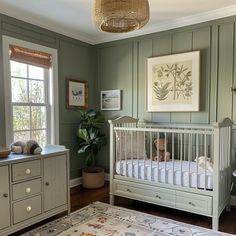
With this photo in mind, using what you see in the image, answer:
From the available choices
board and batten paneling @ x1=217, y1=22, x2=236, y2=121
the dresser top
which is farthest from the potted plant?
board and batten paneling @ x1=217, y1=22, x2=236, y2=121

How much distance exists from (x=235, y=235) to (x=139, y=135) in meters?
1.51

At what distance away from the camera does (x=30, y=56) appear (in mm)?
3059

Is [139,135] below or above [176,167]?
above

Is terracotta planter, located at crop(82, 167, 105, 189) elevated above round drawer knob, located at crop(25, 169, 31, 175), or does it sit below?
below

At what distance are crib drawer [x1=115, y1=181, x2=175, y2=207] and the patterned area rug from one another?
0.17 m

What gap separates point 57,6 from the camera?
274 cm

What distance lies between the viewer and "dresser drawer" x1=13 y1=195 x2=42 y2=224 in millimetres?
2186

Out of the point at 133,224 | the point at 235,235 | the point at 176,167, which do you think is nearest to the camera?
the point at 235,235

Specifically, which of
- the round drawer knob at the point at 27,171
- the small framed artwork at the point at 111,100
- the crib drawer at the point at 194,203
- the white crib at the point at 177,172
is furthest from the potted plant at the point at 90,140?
the crib drawer at the point at 194,203

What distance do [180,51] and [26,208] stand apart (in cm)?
265

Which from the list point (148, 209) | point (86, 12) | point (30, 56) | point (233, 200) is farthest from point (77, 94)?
point (233, 200)

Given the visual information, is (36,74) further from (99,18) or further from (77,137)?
(99,18)

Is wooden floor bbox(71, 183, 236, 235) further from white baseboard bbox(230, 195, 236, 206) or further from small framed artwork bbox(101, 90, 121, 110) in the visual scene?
small framed artwork bbox(101, 90, 121, 110)

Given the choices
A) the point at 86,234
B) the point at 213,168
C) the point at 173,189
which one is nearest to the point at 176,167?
the point at 173,189
